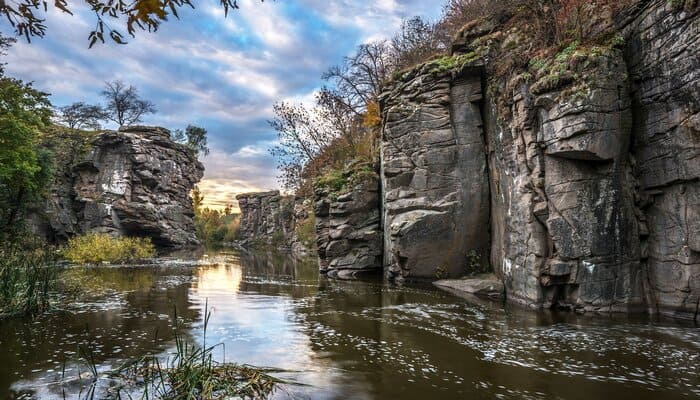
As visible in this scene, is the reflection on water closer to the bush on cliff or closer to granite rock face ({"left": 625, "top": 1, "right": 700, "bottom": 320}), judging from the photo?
granite rock face ({"left": 625, "top": 1, "right": 700, "bottom": 320})

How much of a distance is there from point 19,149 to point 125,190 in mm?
21010

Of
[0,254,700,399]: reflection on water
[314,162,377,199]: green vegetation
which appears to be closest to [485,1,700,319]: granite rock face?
[0,254,700,399]: reflection on water

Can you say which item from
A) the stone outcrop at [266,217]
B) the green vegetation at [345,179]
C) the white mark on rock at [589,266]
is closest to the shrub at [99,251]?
the green vegetation at [345,179]

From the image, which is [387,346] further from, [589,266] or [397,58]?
[397,58]

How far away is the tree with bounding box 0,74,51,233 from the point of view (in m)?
21.1

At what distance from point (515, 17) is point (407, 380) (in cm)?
1496

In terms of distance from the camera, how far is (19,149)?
2194 cm

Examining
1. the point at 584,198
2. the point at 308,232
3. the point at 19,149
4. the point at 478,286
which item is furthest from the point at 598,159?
the point at 308,232

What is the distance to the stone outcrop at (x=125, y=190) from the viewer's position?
39.6 m

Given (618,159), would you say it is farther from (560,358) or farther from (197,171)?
(197,171)

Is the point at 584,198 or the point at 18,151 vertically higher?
the point at 18,151

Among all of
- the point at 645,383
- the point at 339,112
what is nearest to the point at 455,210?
the point at 645,383

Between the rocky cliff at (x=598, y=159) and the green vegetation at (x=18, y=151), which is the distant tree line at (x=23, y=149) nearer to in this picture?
the green vegetation at (x=18, y=151)

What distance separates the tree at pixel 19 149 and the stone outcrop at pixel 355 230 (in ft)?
50.1
